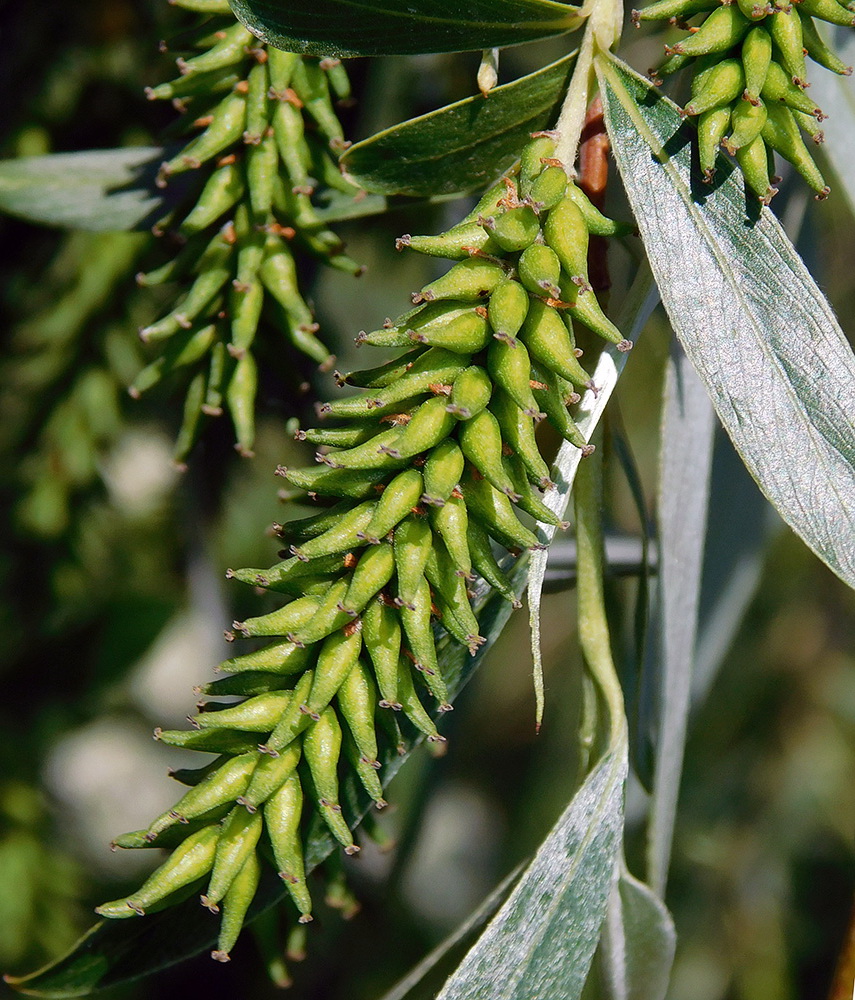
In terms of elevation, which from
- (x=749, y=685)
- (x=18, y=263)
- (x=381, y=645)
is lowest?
(x=749, y=685)

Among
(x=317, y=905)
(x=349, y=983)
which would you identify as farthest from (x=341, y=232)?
(x=349, y=983)

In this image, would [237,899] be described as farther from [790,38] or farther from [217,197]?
[790,38]

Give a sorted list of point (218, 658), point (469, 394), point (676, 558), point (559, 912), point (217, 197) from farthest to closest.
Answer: point (218, 658), point (676, 558), point (217, 197), point (559, 912), point (469, 394)

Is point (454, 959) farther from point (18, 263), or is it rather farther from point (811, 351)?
point (18, 263)

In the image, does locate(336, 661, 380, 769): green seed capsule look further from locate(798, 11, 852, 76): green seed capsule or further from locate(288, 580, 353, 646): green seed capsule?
locate(798, 11, 852, 76): green seed capsule

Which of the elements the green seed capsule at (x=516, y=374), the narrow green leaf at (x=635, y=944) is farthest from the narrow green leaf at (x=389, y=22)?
the narrow green leaf at (x=635, y=944)

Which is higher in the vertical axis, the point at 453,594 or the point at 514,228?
the point at 514,228

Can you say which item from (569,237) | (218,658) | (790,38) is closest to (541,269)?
(569,237)
